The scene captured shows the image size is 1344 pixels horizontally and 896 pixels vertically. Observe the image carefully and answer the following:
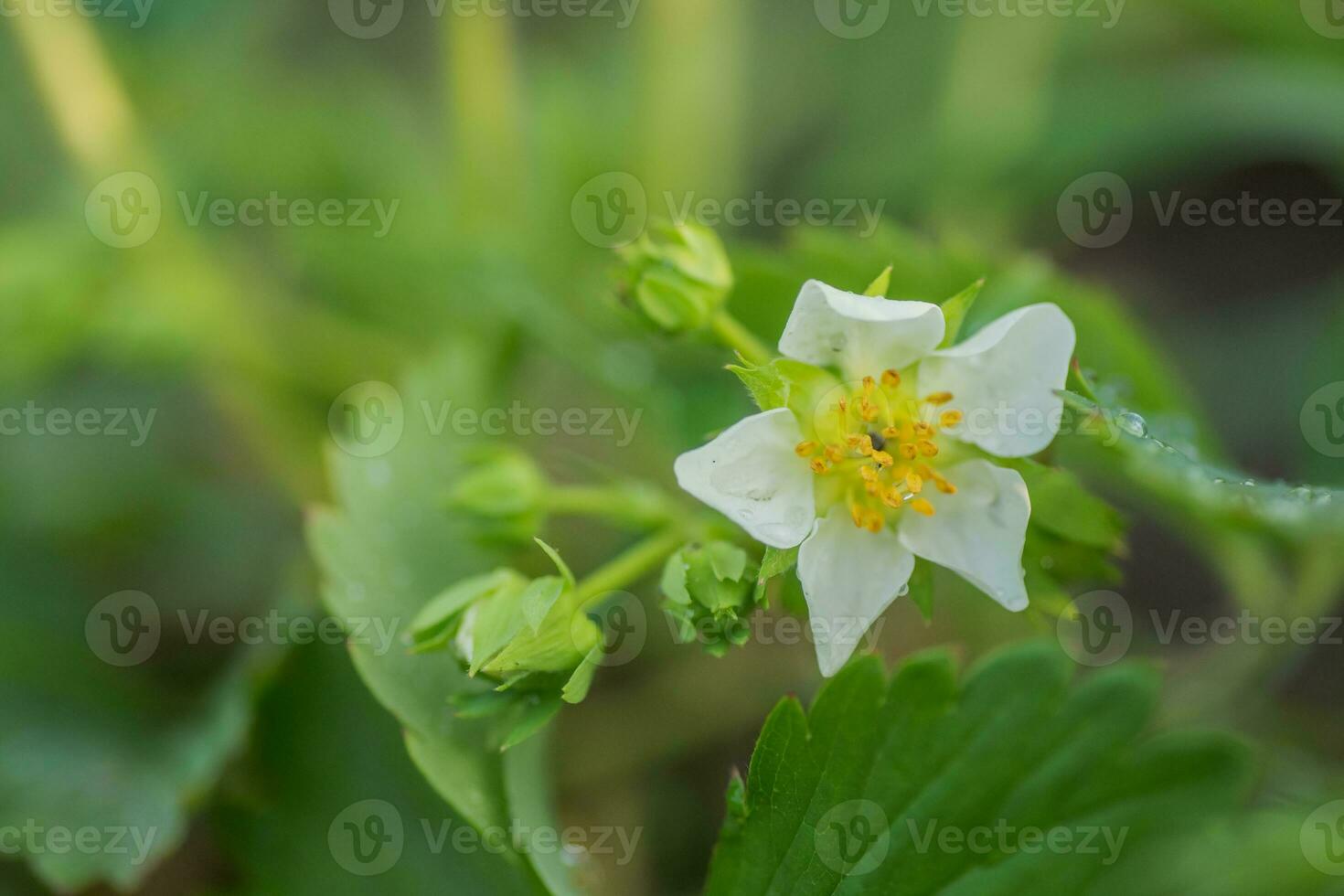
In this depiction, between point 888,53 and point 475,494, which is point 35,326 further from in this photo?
point 888,53

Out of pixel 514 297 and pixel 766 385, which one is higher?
pixel 766 385

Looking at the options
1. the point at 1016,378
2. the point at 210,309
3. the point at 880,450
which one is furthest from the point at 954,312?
the point at 210,309

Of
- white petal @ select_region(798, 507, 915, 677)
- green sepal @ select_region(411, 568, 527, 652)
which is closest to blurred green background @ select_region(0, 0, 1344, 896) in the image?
green sepal @ select_region(411, 568, 527, 652)

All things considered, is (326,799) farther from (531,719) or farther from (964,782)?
(964,782)

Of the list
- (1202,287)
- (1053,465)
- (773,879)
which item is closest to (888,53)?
(1202,287)

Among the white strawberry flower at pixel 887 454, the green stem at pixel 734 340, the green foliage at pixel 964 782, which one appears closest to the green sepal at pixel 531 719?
the green foliage at pixel 964 782

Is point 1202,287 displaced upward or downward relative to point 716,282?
downward

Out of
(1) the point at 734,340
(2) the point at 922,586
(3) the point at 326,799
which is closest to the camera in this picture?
(2) the point at 922,586
